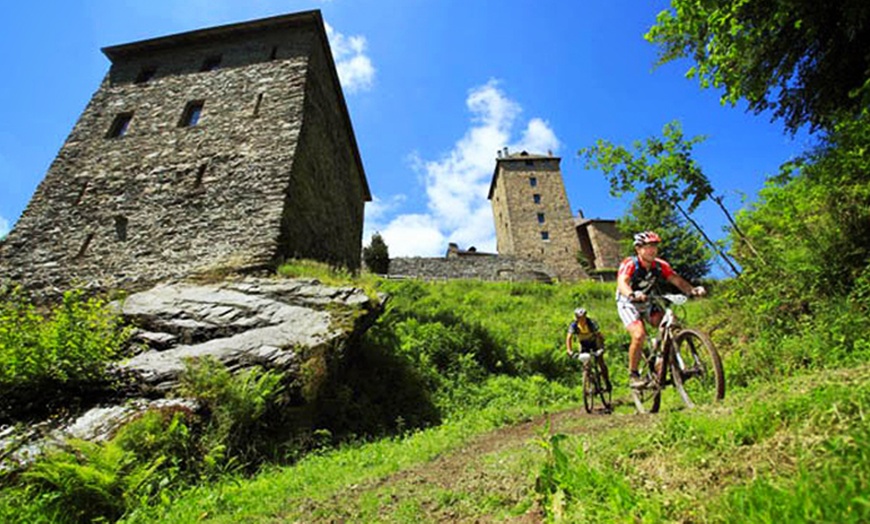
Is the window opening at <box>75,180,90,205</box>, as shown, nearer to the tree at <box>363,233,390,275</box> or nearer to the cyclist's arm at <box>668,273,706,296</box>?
the cyclist's arm at <box>668,273,706,296</box>

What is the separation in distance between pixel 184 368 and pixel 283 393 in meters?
1.69

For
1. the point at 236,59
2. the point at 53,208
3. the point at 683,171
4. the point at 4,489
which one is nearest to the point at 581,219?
the point at 683,171

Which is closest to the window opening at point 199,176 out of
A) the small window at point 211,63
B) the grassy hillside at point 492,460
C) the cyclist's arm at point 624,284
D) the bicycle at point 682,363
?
the small window at point 211,63

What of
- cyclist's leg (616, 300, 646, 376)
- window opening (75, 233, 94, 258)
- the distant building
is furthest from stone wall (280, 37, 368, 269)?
the distant building

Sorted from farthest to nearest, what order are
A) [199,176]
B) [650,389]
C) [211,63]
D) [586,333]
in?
[211,63], [199,176], [586,333], [650,389]

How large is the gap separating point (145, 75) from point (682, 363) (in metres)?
20.1

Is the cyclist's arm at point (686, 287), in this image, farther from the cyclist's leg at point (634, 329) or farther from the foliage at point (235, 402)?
the foliage at point (235, 402)

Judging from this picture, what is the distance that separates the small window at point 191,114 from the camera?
13.5 meters

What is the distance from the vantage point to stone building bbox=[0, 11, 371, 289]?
Answer: 1103 cm

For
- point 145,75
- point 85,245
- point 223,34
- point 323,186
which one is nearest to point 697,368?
point 323,186

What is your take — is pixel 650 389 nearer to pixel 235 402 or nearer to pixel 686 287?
pixel 686 287

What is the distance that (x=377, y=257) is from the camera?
103 feet

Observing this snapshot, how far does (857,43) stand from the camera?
6.00 m

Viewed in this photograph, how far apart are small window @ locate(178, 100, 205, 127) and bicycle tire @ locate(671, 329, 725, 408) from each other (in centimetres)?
1559
